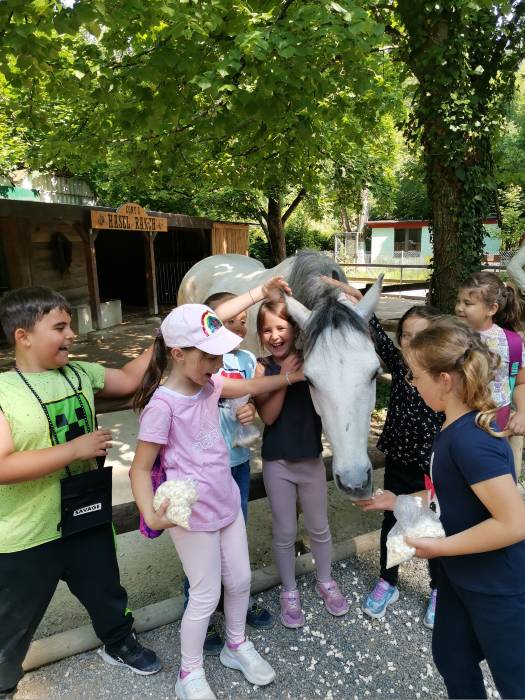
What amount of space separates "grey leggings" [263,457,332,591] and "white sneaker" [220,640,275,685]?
41 centimetres

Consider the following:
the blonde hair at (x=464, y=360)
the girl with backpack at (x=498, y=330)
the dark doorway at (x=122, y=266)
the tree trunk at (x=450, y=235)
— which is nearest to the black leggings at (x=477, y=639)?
the blonde hair at (x=464, y=360)

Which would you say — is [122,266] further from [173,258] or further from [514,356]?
[514,356]

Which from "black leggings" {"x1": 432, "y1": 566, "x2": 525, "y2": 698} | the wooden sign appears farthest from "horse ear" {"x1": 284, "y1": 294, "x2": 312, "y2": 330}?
the wooden sign

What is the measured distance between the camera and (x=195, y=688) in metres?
1.90

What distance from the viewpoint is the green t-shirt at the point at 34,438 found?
1.70m

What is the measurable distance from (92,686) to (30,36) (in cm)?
429

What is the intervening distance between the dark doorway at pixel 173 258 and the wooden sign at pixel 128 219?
3.21 m

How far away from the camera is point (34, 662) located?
2150mm

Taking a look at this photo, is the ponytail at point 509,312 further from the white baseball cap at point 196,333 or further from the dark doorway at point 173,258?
the dark doorway at point 173,258

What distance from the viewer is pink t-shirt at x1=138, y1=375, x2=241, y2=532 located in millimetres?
1754

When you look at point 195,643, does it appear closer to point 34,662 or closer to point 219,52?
point 34,662

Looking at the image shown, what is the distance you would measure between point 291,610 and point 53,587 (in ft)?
3.94

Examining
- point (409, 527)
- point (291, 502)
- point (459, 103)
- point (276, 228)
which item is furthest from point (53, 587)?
point (276, 228)

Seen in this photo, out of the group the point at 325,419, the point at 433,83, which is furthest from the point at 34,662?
the point at 433,83
